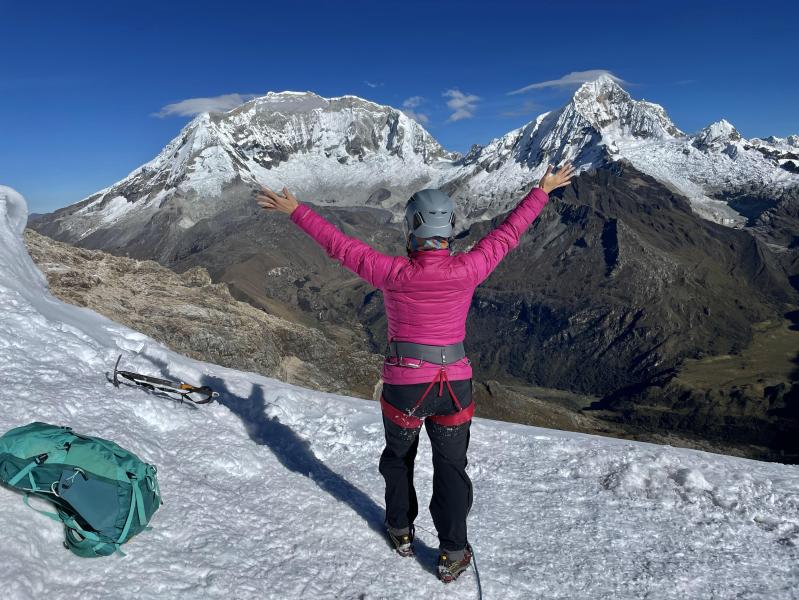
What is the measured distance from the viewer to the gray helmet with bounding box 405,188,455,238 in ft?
22.7

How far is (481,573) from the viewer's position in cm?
778

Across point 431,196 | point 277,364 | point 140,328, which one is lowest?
point 277,364

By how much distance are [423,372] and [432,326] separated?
0.58 meters

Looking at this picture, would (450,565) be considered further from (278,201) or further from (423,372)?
(278,201)

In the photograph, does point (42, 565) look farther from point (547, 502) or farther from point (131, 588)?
point (547, 502)

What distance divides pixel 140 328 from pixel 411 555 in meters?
39.5

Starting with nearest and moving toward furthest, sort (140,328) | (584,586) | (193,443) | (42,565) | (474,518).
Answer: (42,565), (584,586), (474,518), (193,443), (140,328)

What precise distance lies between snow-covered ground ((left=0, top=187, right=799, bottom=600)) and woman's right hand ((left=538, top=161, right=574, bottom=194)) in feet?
17.5

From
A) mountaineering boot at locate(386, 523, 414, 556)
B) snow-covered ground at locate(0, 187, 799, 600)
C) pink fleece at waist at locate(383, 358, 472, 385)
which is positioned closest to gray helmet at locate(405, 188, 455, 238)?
pink fleece at waist at locate(383, 358, 472, 385)

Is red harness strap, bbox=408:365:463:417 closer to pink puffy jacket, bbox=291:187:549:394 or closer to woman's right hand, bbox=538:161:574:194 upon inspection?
pink puffy jacket, bbox=291:187:549:394

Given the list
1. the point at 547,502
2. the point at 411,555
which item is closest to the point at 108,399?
the point at 411,555

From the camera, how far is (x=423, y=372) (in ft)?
23.3

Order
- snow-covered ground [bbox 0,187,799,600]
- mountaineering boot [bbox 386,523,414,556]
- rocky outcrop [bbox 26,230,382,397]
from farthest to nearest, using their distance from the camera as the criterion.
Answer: rocky outcrop [bbox 26,230,382,397], mountaineering boot [bbox 386,523,414,556], snow-covered ground [bbox 0,187,799,600]

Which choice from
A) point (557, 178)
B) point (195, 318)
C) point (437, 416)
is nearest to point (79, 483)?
point (437, 416)
